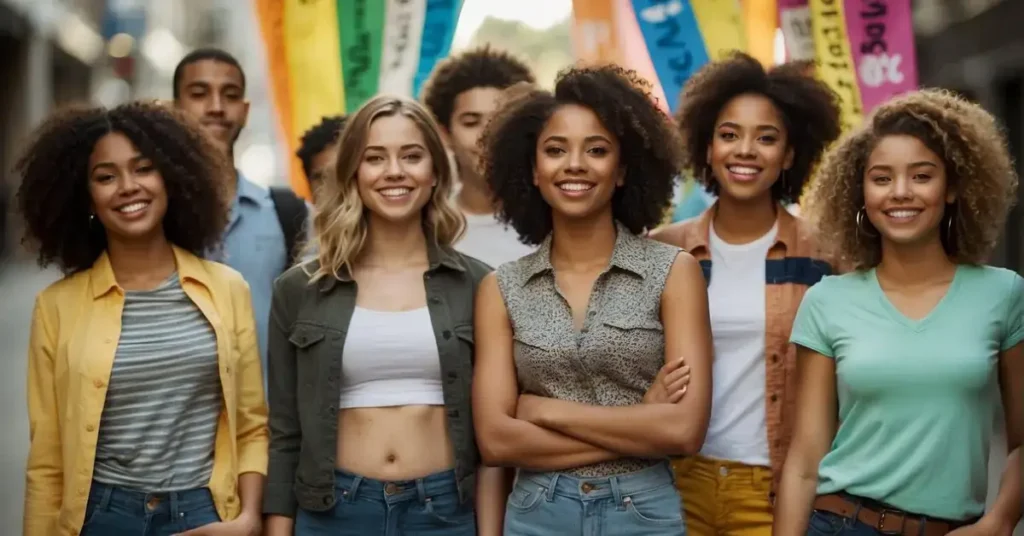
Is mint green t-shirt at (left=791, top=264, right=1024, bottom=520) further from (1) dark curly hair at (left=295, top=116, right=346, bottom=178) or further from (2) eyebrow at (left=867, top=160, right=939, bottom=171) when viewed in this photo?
(1) dark curly hair at (left=295, top=116, right=346, bottom=178)

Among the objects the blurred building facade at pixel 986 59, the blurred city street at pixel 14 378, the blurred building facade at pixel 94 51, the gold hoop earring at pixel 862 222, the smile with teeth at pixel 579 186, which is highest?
the blurred building facade at pixel 94 51

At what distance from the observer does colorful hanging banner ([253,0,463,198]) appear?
7.32 metres

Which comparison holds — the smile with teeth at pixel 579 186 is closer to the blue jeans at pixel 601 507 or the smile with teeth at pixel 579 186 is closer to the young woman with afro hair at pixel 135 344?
the blue jeans at pixel 601 507

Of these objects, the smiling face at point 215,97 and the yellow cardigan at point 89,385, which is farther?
the smiling face at point 215,97

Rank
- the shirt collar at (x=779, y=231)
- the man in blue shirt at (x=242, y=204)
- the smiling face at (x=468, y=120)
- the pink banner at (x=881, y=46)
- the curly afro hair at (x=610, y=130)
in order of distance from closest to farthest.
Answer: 1. the curly afro hair at (x=610, y=130)
2. the shirt collar at (x=779, y=231)
3. the man in blue shirt at (x=242, y=204)
4. the smiling face at (x=468, y=120)
5. the pink banner at (x=881, y=46)

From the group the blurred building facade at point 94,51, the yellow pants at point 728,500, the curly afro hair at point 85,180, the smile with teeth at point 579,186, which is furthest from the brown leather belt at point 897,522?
the blurred building facade at point 94,51

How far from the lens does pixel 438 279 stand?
4605mm

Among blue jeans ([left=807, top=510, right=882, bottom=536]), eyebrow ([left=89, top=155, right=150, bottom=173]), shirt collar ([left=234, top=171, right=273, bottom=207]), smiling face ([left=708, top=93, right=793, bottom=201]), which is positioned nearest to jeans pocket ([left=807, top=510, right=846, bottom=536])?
blue jeans ([left=807, top=510, right=882, bottom=536])

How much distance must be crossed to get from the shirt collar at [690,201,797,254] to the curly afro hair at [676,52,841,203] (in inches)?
5.0

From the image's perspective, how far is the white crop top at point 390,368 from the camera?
438cm

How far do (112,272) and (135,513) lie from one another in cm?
86

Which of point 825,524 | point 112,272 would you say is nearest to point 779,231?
point 825,524

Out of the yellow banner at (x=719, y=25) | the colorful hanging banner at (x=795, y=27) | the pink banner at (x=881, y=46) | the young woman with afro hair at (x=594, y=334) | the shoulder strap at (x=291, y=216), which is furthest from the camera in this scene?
the colorful hanging banner at (x=795, y=27)

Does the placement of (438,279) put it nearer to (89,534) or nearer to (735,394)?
(735,394)
